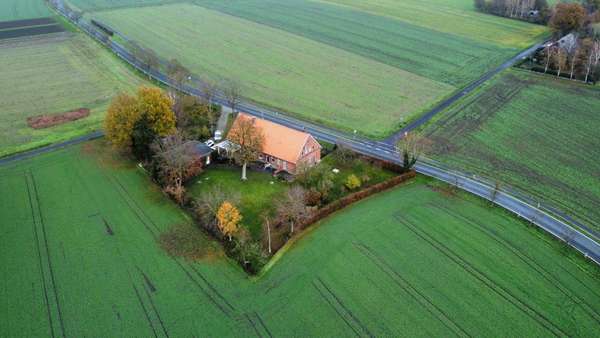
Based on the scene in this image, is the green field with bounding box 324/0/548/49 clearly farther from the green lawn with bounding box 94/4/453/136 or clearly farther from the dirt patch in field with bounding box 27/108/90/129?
the dirt patch in field with bounding box 27/108/90/129

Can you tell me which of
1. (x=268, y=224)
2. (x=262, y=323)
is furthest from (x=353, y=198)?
(x=262, y=323)

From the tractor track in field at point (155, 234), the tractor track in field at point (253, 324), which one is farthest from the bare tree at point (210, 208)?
the tractor track in field at point (253, 324)

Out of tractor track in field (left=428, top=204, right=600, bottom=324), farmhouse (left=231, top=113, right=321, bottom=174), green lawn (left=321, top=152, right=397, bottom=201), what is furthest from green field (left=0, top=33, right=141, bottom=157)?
tractor track in field (left=428, top=204, right=600, bottom=324)

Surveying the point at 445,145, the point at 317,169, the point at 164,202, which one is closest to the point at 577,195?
the point at 445,145

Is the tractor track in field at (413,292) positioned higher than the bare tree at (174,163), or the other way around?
the bare tree at (174,163)

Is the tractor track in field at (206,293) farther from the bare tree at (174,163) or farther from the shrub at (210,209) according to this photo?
the bare tree at (174,163)

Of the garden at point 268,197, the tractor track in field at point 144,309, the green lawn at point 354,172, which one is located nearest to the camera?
the tractor track in field at point 144,309
